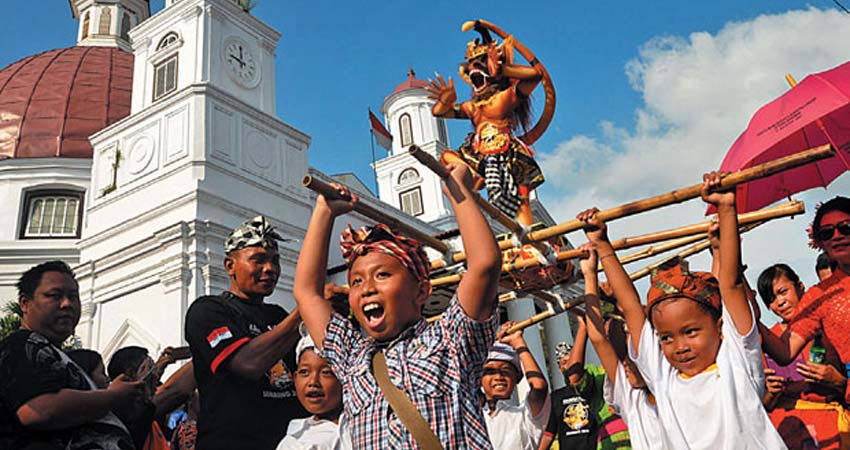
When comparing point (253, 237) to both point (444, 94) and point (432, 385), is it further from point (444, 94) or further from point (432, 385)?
point (444, 94)

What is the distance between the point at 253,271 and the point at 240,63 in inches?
619

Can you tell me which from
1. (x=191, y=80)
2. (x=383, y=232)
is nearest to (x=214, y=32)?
(x=191, y=80)

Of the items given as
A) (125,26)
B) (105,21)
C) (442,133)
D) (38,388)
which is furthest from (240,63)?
(105,21)

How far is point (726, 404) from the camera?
2.36 metres

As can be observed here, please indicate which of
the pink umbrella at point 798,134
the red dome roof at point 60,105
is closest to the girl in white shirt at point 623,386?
the pink umbrella at point 798,134

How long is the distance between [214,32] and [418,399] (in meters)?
17.0

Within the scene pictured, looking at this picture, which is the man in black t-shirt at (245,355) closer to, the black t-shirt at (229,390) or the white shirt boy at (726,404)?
→ the black t-shirt at (229,390)

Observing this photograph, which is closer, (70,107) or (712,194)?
(712,194)

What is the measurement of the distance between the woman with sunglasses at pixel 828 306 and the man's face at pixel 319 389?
186cm

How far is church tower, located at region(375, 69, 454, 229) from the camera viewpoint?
79.2 ft

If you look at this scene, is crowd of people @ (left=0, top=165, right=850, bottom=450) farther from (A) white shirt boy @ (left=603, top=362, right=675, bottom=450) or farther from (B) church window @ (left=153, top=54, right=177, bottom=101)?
(B) church window @ (left=153, top=54, right=177, bottom=101)

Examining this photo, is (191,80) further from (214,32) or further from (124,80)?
(124,80)

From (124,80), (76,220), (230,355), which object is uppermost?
(124,80)

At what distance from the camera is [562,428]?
14.8 feet
